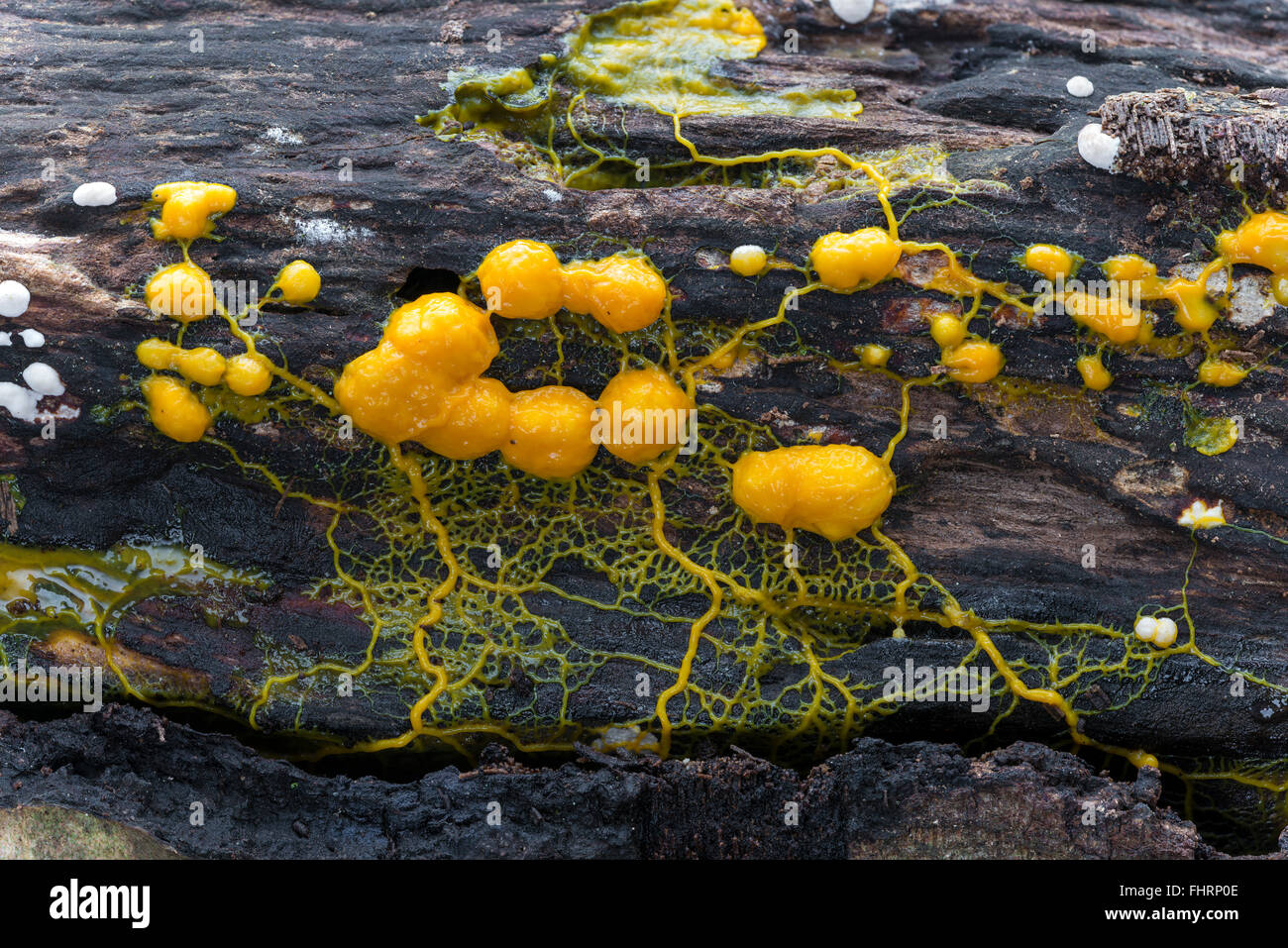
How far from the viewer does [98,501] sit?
3547mm

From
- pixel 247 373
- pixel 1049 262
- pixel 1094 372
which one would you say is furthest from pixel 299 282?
pixel 1094 372

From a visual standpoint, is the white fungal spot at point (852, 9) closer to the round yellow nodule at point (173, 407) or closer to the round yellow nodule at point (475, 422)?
the round yellow nodule at point (475, 422)

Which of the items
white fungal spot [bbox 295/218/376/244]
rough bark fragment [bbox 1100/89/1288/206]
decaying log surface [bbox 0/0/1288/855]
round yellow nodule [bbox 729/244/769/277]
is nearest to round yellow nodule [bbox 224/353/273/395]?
decaying log surface [bbox 0/0/1288/855]

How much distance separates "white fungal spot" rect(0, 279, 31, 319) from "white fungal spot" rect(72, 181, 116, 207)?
1.21 ft

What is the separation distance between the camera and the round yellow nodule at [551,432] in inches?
130

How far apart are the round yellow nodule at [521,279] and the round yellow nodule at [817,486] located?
3.03ft

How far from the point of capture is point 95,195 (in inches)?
132

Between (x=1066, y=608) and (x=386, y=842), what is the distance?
257cm

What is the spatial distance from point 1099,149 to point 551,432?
7.37 ft

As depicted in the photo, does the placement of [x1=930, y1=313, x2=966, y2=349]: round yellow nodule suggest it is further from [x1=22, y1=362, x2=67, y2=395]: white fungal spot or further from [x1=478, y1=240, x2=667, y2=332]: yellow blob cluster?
[x1=22, y1=362, x2=67, y2=395]: white fungal spot

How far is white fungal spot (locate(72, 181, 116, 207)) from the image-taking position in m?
3.34

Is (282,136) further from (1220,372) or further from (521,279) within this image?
(1220,372)

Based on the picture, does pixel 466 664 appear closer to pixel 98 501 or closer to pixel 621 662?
pixel 621 662

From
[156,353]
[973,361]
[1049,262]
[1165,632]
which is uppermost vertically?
[1049,262]
